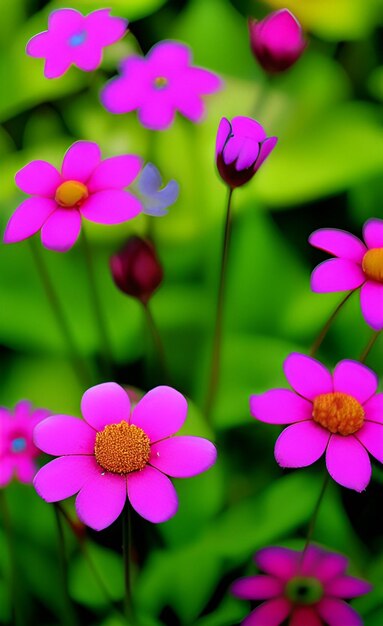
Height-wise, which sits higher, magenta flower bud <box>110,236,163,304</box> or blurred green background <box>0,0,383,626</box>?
magenta flower bud <box>110,236,163,304</box>

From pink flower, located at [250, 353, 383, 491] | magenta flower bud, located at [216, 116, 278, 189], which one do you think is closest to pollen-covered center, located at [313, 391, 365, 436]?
pink flower, located at [250, 353, 383, 491]

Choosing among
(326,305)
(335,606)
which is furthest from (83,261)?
(335,606)

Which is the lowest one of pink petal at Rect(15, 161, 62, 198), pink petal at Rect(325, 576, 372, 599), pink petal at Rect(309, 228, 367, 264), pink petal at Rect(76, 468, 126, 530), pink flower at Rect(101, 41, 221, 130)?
pink petal at Rect(325, 576, 372, 599)

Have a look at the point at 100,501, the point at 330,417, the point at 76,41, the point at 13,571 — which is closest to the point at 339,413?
the point at 330,417

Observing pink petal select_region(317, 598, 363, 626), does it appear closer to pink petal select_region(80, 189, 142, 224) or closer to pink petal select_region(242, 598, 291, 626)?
pink petal select_region(242, 598, 291, 626)

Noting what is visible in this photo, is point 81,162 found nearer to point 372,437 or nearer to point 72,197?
point 72,197

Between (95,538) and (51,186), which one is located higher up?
(51,186)

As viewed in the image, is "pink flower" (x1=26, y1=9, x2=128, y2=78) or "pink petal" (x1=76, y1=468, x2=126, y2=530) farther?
"pink flower" (x1=26, y1=9, x2=128, y2=78)

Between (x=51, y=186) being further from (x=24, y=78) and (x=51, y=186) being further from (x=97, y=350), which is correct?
(x=24, y=78)
